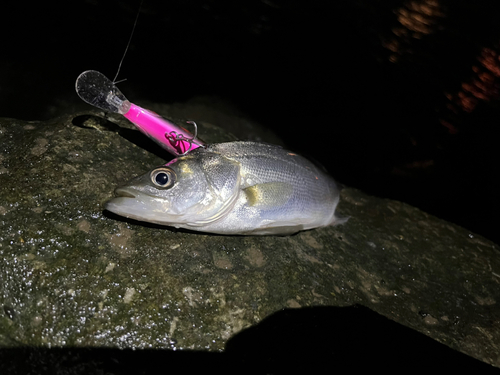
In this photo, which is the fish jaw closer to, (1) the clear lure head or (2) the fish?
(2) the fish

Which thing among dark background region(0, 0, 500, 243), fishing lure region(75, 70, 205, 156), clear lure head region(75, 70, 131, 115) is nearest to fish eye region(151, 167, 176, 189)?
fishing lure region(75, 70, 205, 156)

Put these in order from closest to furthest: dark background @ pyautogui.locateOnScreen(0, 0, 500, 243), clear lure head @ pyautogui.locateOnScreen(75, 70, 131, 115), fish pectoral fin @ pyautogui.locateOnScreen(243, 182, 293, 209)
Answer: fish pectoral fin @ pyautogui.locateOnScreen(243, 182, 293, 209)
clear lure head @ pyautogui.locateOnScreen(75, 70, 131, 115)
dark background @ pyautogui.locateOnScreen(0, 0, 500, 243)

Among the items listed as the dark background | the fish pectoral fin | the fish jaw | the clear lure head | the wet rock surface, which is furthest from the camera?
the dark background

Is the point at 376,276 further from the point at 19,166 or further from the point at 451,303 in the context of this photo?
the point at 19,166

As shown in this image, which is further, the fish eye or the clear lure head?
the clear lure head

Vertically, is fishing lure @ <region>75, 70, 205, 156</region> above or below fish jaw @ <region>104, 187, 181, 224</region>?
above

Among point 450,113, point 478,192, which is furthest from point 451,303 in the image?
point 450,113

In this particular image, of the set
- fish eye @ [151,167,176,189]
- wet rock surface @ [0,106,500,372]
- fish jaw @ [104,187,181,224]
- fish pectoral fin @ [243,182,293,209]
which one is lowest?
wet rock surface @ [0,106,500,372]
